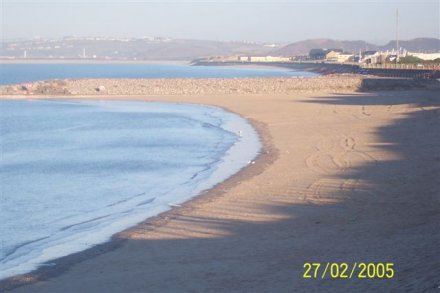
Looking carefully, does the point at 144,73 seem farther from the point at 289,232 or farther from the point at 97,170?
the point at 289,232

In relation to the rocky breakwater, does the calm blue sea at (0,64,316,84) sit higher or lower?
lower

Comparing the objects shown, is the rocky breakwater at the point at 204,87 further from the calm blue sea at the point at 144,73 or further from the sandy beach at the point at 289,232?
the sandy beach at the point at 289,232

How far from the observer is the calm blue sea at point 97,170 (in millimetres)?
11875

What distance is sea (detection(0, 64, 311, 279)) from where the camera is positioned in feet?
38.8

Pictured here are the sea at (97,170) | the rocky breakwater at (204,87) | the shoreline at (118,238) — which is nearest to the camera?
the shoreline at (118,238)

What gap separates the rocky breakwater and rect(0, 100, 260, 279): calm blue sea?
1828cm

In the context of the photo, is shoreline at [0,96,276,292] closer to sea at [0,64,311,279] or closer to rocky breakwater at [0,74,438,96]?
sea at [0,64,311,279]

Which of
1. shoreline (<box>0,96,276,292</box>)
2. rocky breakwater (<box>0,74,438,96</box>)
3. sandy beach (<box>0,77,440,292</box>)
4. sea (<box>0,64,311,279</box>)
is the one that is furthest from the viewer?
rocky breakwater (<box>0,74,438,96</box>)

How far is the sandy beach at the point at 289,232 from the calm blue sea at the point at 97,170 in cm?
71

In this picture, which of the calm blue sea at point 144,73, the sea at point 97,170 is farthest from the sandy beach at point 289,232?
the calm blue sea at point 144,73

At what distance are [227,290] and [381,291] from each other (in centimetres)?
157

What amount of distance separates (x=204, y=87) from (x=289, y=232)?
46274mm

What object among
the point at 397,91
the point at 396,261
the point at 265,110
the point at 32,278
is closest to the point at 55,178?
the point at 32,278

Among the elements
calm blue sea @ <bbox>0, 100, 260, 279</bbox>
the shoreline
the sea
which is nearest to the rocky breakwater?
the sea
